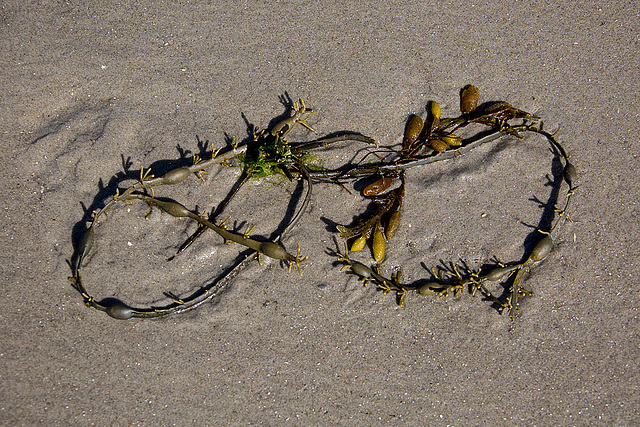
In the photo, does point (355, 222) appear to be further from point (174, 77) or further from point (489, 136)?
point (174, 77)

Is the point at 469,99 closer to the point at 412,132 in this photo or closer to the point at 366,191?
the point at 412,132

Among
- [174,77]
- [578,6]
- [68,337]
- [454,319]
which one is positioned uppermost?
[578,6]

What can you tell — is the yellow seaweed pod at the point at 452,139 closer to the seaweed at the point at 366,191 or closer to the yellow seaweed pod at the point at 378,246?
the seaweed at the point at 366,191

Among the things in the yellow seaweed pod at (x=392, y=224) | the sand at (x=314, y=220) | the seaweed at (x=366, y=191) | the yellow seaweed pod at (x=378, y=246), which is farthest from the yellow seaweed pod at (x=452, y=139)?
the yellow seaweed pod at (x=378, y=246)

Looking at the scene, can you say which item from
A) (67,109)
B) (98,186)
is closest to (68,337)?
(98,186)

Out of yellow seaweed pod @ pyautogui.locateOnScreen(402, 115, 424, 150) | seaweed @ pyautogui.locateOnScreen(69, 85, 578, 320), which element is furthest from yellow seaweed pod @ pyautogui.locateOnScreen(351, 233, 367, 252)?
yellow seaweed pod @ pyautogui.locateOnScreen(402, 115, 424, 150)

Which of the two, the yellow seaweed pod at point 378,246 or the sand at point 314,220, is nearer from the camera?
the sand at point 314,220

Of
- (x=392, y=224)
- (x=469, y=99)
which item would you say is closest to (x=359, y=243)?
(x=392, y=224)
